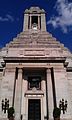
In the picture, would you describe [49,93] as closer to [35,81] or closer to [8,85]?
[35,81]

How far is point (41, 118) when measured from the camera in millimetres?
30094

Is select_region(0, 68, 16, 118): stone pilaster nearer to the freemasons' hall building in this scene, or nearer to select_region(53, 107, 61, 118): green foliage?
the freemasons' hall building

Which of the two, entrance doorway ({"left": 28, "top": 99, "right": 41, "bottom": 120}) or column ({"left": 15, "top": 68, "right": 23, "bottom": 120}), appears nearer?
column ({"left": 15, "top": 68, "right": 23, "bottom": 120})

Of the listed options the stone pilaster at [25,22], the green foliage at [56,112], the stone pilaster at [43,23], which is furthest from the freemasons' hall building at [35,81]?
the stone pilaster at [25,22]

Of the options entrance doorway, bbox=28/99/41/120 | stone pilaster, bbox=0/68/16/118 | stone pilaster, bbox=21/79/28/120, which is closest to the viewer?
stone pilaster, bbox=0/68/16/118

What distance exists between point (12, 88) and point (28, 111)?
129 inches

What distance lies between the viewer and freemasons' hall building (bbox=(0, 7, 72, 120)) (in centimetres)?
2956

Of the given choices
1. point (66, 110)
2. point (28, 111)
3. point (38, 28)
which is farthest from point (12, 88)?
point (38, 28)

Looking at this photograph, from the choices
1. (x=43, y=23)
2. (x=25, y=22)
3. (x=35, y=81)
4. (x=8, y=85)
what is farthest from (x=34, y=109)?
(x=25, y=22)

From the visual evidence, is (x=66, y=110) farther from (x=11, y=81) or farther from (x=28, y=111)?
→ (x=11, y=81)

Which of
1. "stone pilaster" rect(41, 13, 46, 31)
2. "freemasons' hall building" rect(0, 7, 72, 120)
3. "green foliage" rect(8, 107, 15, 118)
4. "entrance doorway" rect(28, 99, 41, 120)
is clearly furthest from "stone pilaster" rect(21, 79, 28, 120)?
"stone pilaster" rect(41, 13, 46, 31)

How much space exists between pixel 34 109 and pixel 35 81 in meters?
3.48

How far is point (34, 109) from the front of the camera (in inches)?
1235

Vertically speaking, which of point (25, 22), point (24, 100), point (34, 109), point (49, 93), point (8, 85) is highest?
point (25, 22)
